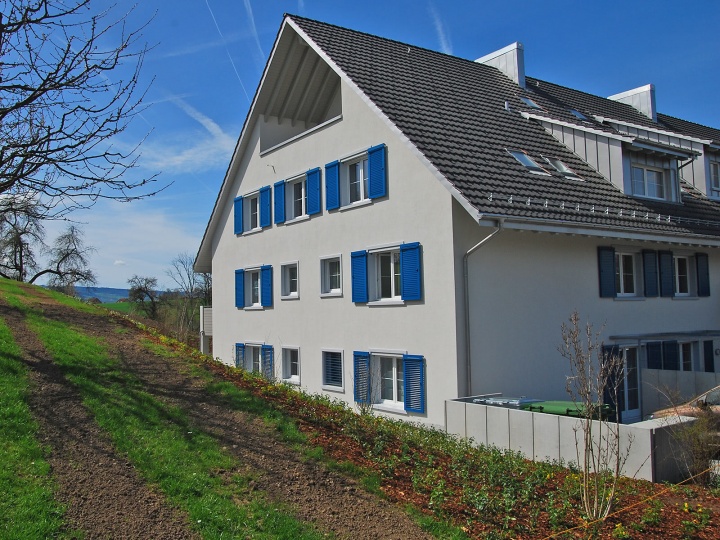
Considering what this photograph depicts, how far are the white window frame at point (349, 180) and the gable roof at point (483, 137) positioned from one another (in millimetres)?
1596

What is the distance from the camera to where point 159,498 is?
6.61 meters

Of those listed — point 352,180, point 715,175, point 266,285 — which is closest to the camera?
point 352,180

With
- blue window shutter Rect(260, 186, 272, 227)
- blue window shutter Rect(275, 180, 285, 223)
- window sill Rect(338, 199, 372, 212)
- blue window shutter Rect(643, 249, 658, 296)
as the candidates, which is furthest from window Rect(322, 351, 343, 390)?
blue window shutter Rect(643, 249, 658, 296)

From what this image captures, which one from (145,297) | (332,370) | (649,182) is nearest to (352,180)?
(332,370)

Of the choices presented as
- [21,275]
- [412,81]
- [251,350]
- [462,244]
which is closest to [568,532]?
[462,244]

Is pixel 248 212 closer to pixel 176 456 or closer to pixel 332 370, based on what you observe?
pixel 332 370

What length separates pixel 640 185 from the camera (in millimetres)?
17438

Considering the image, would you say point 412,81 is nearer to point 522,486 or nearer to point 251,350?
point 251,350

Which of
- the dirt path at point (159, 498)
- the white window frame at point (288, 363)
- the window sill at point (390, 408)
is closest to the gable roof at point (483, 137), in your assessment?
the window sill at point (390, 408)

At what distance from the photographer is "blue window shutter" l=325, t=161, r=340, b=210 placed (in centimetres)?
1691

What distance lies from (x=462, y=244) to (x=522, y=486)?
6026 millimetres

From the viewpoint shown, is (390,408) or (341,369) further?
(341,369)

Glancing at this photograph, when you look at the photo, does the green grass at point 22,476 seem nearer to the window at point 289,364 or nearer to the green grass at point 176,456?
the green grass at point 176,456

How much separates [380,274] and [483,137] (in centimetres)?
418
